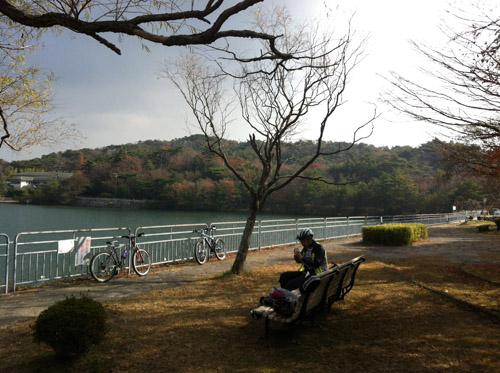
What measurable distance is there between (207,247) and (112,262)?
3.27 metres

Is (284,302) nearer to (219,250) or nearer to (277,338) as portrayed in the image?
(277,338)

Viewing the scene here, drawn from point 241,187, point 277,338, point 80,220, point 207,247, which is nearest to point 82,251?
point 207,247

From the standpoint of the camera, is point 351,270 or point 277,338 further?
point 351,270

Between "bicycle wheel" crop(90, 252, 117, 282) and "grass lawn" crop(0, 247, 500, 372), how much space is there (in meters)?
1.74

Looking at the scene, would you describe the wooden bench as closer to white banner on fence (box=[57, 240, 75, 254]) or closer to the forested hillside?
white banner on fence (box=[57, 240, 75, 254])

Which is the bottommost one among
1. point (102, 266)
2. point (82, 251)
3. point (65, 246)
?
point (102, 266)

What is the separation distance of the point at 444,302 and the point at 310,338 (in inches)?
119

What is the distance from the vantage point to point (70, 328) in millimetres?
3242

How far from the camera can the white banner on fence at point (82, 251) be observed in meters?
7.38

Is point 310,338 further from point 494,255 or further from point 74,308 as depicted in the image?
point 494,255

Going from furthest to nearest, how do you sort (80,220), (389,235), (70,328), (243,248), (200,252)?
1. (80,220)
2. (389,235)
3. (200,252)
4. (243,248)
5. (70,328)

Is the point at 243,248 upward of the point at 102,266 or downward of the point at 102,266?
upward

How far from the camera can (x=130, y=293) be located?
21.0 feet

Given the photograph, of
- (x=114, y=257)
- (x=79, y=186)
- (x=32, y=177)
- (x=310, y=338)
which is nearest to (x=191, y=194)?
(x=79, y=186)
